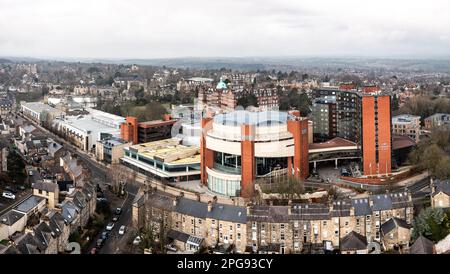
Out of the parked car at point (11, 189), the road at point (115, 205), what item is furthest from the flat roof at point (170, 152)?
the parked car at point (11, 189)

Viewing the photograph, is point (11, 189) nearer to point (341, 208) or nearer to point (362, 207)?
point (341, 208)

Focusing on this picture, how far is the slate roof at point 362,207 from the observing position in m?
9.63

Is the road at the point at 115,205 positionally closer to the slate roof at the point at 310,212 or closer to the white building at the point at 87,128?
the white building at the point at 87,128

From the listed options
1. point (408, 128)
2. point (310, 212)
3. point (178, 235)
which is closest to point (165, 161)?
point (178, 235)

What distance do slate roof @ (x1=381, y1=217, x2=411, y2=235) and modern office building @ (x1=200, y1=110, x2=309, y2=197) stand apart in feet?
14.6

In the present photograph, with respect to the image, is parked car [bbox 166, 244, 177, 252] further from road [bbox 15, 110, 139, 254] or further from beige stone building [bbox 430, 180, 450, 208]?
beige stone building [bbox 430, 180, 450, 208]

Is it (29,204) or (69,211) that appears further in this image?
(29,204)

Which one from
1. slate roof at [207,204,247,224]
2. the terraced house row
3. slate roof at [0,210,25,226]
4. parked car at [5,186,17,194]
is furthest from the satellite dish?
parked car at [5,186,17,194]

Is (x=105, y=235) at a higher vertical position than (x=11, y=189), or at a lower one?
lower

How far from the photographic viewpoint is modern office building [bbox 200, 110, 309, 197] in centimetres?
1395

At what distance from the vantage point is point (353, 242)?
8984mm

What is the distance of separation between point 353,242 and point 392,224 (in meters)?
0.94

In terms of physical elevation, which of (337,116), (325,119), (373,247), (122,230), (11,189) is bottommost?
(373,247)
